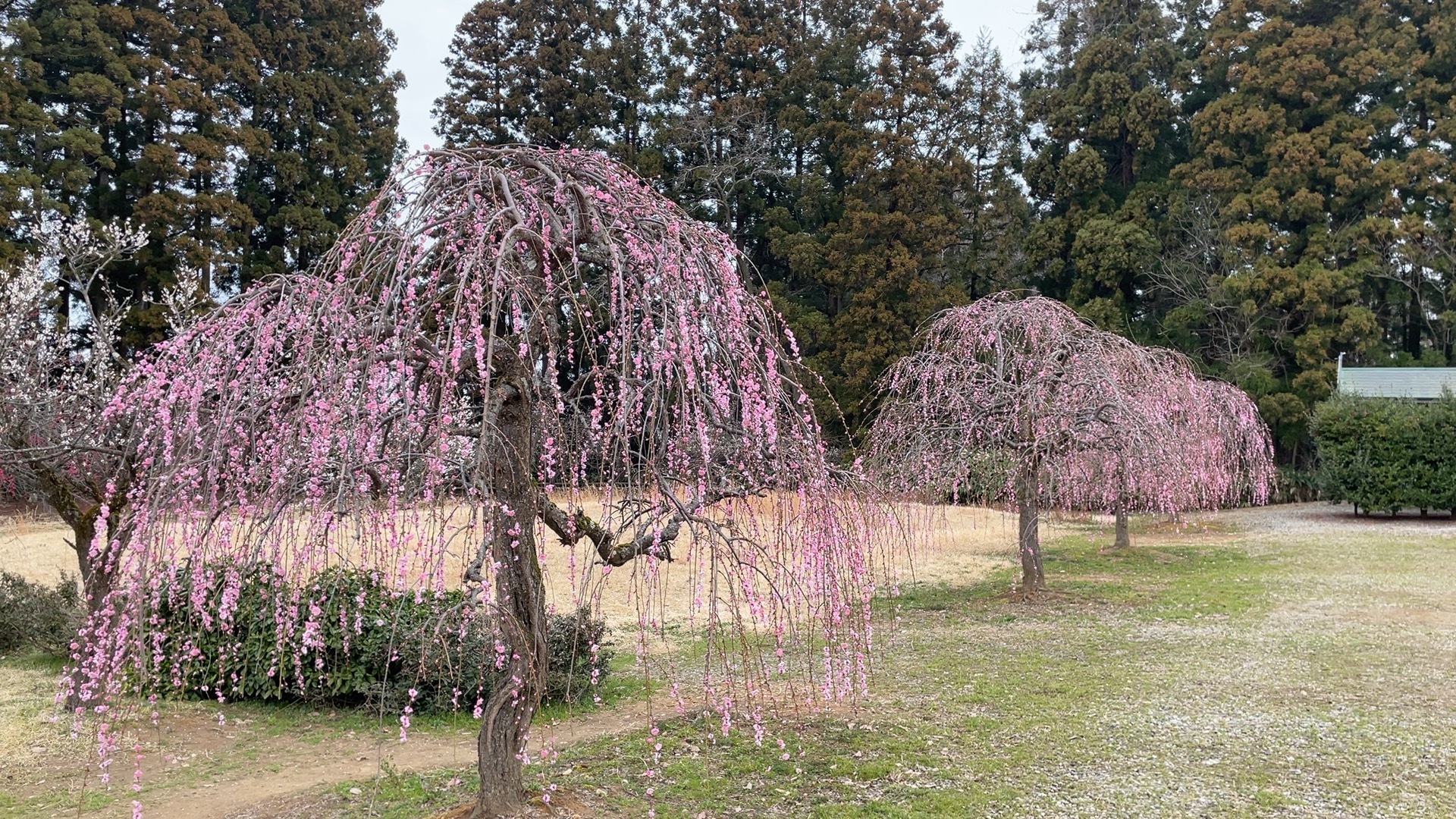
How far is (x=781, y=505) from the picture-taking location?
11.1 ft

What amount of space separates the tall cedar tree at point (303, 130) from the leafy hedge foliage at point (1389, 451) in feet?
58.2

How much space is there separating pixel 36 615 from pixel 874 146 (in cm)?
1593

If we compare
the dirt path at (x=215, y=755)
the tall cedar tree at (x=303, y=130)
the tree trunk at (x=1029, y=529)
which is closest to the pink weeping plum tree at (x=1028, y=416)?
the tree trunk at (x=1029, y=529)

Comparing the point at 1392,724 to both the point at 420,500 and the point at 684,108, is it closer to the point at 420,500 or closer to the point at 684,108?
the point at 420,500

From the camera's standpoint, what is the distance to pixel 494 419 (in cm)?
279

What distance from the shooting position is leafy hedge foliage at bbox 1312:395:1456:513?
14.3 metres

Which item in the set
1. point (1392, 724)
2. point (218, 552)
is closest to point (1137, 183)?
point (1392, 724)

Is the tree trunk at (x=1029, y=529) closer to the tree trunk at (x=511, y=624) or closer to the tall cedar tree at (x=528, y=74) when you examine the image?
the tree trunk at (x=511, y=624)

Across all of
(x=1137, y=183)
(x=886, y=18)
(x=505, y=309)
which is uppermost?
(x=886, y=18)

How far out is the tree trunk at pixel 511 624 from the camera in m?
3.04

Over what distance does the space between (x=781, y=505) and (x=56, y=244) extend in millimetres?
10325

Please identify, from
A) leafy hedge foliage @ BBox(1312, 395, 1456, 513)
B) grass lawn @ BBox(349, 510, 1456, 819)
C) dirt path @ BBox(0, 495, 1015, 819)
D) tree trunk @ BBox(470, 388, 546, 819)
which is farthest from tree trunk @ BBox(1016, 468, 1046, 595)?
leafy hedge foliage @ BBox(1312, 395, 1456, 513)

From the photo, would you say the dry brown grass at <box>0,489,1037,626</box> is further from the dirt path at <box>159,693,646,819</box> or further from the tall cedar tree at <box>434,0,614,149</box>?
the tall cedar tree at <box>434,0,614,149</box>

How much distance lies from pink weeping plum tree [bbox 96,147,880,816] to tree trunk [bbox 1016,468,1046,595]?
4852mm
